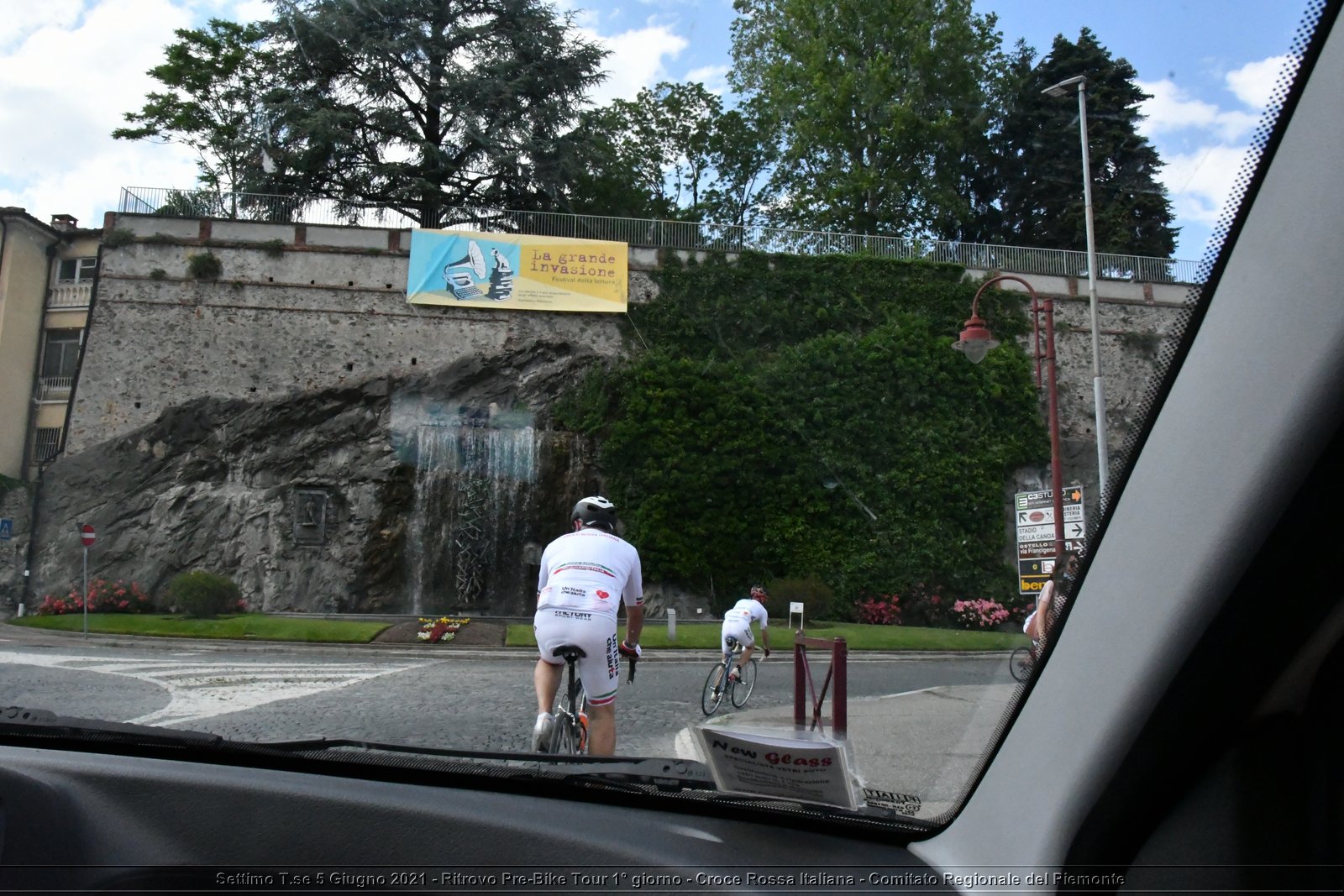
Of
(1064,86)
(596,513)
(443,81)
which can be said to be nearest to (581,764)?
(1064,86)

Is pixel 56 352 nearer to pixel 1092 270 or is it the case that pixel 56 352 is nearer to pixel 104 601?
pixel 104 601

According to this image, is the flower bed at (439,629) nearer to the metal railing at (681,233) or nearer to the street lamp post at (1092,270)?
the metal railing at (681,233)

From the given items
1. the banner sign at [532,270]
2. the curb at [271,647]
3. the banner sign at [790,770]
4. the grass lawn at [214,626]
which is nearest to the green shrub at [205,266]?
the banner sign at [532,270]

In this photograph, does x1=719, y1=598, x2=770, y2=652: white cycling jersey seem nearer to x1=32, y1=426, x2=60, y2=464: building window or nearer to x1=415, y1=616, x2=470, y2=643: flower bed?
x1=415, y1=616, x2=470, y2=643: flower bed

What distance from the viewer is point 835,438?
579 cm

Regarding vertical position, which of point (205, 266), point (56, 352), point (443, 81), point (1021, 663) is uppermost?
point (205, 266)

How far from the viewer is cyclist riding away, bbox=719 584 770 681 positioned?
3.72m

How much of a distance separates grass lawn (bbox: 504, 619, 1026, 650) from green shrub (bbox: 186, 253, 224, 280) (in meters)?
18.5

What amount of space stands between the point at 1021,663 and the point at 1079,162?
1012 mm

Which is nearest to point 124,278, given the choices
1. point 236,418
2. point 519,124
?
point 236,418

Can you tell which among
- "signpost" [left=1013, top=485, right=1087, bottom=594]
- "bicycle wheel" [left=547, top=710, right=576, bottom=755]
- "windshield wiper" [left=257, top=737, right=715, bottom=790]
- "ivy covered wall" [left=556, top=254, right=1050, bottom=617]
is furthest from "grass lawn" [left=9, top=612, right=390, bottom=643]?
"signpost" [left=1013, top=485, right=1087, bottom=594]

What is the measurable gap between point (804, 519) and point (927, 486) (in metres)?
1.86

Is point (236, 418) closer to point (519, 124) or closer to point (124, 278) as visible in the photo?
point (124, 278)

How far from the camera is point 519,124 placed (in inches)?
306
